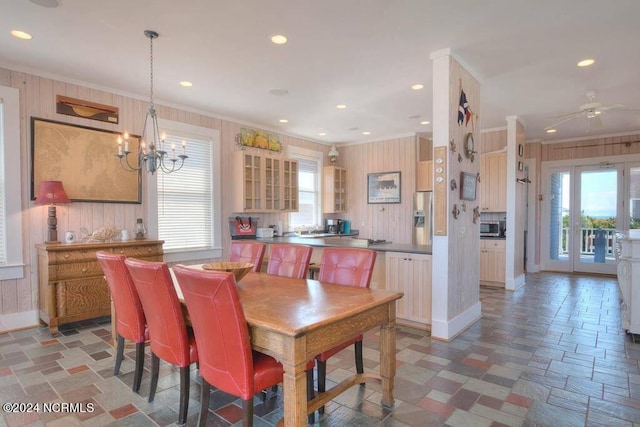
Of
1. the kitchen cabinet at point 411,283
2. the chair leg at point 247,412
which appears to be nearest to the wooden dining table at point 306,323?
the chair leg at point 247,412

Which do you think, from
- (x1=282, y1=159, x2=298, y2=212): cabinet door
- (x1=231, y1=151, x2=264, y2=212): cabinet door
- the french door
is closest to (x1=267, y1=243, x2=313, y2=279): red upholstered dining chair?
(x1=231, y1=151, x2=264, y2=212): cabinet door

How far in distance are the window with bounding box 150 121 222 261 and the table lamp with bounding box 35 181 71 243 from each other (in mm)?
1210

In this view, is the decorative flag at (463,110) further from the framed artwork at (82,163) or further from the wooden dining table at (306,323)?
the framed artwork at (82,163)

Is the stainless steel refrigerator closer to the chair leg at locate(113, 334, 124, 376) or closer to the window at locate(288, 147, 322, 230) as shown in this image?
the window at locate(288, 147, 322, 230)

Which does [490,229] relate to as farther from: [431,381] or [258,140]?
[258,140]

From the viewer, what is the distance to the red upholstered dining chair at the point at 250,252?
330 cm

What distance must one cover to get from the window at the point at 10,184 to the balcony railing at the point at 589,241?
914 centimetres

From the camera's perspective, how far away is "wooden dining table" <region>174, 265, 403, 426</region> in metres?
1.57

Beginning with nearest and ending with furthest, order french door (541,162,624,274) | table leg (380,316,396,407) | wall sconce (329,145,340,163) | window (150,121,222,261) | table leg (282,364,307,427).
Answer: table leg (282,364,307,427), table leg (380,316,396,407), window (150,121,222,261), french door (541,162,624,274), wall sconce (329,145,340,163)

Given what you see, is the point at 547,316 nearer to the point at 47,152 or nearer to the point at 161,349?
the point at 161,349

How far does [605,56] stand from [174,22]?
404 cm

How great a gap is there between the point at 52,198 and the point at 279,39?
9.31 feet

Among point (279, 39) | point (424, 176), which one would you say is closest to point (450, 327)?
point (279, 39)

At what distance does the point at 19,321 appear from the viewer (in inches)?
149
